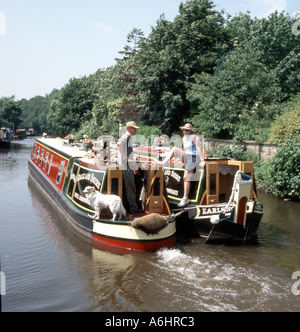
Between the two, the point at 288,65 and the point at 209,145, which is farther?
the point at 288,65

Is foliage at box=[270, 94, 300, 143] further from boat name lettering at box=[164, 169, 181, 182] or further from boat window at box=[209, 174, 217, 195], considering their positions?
boat window at box=[209, 174, 217, 195]

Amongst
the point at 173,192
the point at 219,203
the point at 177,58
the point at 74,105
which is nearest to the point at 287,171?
the point at 219,203

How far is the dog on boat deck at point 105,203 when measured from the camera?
8.10 metres

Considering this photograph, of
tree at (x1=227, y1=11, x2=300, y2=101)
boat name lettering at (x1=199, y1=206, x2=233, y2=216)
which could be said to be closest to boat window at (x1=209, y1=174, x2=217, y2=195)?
boat name lettering at (x1=199, y1=206, x2=233, y2=216)

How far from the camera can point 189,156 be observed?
9.13m

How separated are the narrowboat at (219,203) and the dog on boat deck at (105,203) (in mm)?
1380

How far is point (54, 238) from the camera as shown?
9.38 metres

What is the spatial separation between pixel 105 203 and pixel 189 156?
2.37 meters

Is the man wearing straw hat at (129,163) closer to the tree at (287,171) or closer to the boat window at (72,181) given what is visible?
the boat window at (72,181)

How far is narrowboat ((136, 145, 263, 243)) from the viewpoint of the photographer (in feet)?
26.9

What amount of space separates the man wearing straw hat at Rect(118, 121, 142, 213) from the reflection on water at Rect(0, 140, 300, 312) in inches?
56.5

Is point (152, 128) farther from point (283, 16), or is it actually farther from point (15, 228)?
point (15, 228)
